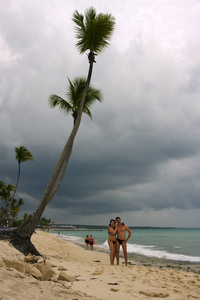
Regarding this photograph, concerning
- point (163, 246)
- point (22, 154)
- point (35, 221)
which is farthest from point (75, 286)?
point (163, 246)

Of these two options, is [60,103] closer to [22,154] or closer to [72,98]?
[72,98]

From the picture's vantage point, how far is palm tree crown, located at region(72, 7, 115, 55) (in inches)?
385

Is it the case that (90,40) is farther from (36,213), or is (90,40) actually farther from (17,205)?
(17,205)

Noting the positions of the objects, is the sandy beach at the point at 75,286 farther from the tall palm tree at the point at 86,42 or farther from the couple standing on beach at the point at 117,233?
the tall palm tree at the point at 86,42

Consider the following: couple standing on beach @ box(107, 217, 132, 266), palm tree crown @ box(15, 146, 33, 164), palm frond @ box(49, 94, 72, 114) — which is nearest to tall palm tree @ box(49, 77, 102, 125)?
palm frond @ box(49, 94, 72, 114)

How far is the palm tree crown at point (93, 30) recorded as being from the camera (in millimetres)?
9781

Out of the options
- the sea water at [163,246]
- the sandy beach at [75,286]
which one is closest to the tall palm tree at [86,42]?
the sandy beach at [75,286]

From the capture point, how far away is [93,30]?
32.3ft

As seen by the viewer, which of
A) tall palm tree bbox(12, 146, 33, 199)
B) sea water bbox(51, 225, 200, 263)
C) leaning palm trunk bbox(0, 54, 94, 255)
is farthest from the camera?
tall palm tree bbox(12, 146, 33, 199)

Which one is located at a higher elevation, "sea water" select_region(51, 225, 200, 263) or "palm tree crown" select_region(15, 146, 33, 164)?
"palm tree crown" select_region(15, 146, 33, 164)

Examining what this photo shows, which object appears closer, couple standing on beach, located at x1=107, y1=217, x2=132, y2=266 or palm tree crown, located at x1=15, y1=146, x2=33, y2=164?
couple standing on beach, located at x1=107, y1=217, x2=132, y2=266

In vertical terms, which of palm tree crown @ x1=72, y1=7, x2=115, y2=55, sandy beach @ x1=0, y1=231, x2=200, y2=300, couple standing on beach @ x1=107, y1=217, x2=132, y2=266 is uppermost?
palm tree crown @ x1=72, y1=7, x2=115, y2=55

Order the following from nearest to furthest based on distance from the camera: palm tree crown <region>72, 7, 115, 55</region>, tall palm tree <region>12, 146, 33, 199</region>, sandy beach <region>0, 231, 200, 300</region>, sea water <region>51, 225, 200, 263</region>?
sandy beach <region>0, 231, 200, 300</region> < palm tree crown <region>72, 7, 115, 55</region> < sea water <region>51, 225, 200, 263</region> < tall palm tree <region>12, 146, 33, 199</region>

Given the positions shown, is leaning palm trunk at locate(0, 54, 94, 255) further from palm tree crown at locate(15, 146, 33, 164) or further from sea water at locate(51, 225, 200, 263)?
palm tree crown at locate(15, 146, 33, 164)
